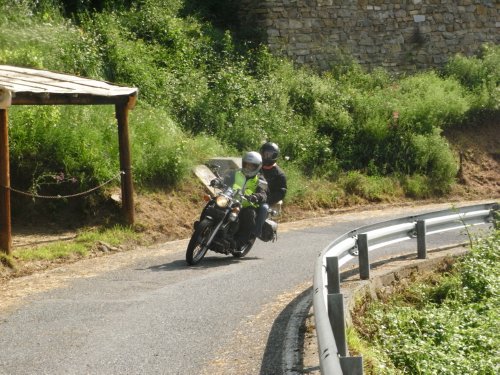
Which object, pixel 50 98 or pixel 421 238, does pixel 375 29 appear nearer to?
pixel 421 238

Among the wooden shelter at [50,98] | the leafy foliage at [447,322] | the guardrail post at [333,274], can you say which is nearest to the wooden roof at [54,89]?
the wooden shelter at [50,98]

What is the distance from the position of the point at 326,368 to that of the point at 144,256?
29.4ft

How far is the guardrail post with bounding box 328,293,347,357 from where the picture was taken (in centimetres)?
789

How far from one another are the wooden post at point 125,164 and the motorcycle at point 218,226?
8.16 feet

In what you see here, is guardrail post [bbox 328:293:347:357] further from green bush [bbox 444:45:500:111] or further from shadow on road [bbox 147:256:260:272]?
green bush [bbox 444:45:500:111]

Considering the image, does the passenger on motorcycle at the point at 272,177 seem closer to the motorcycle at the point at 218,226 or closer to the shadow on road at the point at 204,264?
the shadow on road at the point at 204,264

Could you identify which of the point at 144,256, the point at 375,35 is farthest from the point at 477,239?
the point at 375,35

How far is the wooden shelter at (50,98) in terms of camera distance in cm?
1365

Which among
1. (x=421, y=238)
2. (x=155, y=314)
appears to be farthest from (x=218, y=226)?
(x=155, y=314)

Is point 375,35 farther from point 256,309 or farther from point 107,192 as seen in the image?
point 256,309

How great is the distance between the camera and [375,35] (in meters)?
29.1

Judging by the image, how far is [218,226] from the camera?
1391 cm

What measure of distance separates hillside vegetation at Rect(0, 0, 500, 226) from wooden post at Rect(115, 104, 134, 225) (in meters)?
0.71

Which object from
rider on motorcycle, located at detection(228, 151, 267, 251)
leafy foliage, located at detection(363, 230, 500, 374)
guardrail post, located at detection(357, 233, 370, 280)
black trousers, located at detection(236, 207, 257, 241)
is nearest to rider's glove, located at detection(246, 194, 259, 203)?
rider on motorcycle, located at detection(228, 151, 267, 251)
